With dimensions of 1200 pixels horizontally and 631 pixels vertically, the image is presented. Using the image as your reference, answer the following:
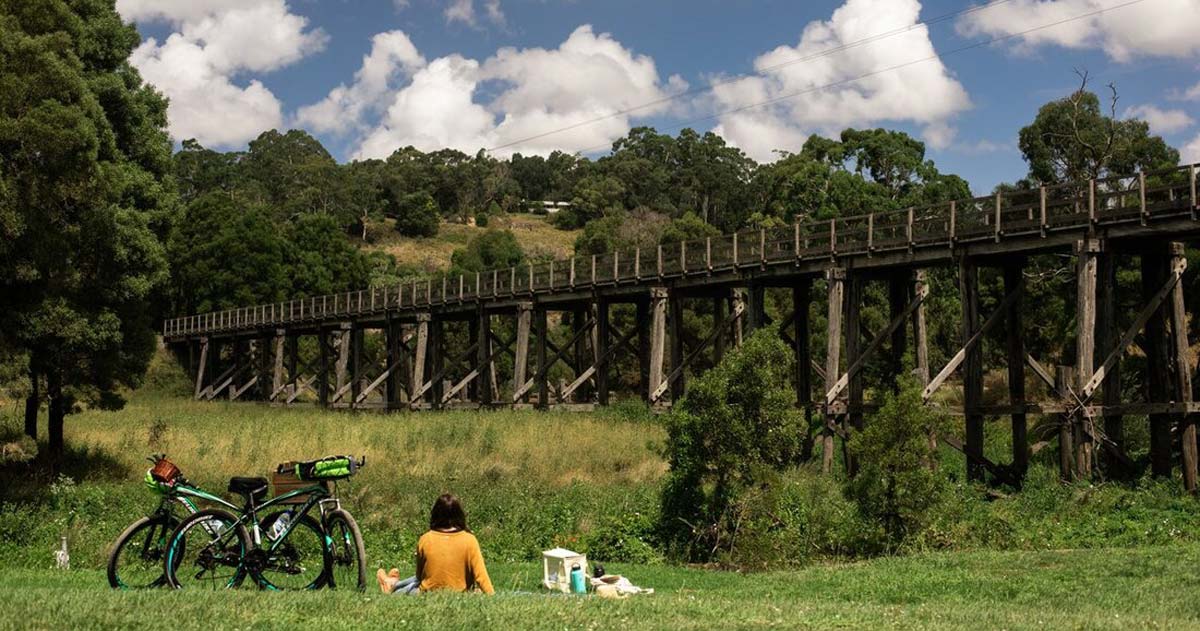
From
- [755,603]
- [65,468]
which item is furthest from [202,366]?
[755,603]

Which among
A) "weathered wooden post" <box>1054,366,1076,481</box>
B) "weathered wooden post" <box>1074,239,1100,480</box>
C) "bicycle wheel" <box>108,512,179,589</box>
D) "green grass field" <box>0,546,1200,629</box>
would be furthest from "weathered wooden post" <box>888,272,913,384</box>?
"bicycle wheel" <box>108,512,179,589</box>

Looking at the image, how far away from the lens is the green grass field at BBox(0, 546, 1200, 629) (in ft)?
25.5

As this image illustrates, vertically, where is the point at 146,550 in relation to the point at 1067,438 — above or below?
below

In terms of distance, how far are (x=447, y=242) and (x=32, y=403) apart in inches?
3222

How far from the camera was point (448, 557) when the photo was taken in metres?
9.11

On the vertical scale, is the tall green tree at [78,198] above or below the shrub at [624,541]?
above

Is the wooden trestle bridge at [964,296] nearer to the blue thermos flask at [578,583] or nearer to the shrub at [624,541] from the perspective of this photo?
the shrub at [624,541]

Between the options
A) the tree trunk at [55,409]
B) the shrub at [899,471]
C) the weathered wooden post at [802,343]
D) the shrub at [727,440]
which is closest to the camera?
the shrub at [899,471]

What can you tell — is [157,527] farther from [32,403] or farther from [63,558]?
[32,403]

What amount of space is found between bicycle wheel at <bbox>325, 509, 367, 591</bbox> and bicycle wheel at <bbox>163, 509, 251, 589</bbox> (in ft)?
2.17

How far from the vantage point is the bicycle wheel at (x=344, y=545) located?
920 cm

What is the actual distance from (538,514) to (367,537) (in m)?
2.88

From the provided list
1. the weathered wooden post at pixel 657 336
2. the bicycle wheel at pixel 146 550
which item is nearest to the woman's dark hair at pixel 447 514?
the bicycle wheel at pixel 146 550

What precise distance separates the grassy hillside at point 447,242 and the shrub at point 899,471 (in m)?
74.2
